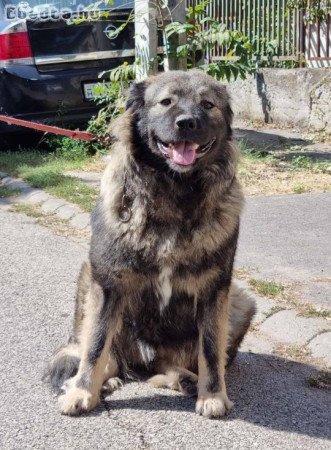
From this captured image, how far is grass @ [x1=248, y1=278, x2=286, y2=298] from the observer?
580 cm

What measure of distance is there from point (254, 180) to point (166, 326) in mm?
5051

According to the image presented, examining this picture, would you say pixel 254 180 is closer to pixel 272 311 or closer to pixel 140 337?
pixel 272 311

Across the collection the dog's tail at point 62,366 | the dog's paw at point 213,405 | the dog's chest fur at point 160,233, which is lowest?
the dog's paw at point 213,405

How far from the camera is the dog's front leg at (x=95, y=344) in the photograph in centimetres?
428

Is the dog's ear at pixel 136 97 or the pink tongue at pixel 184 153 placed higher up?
the dog's ear at pixel 136 97

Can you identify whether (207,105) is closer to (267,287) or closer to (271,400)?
(271,400)

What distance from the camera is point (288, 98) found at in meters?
12.6

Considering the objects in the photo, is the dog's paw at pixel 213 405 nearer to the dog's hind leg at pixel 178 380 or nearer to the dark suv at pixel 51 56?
the dog's hind leg at pixel 178 380

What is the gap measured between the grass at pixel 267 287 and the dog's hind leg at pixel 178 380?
1.38 m

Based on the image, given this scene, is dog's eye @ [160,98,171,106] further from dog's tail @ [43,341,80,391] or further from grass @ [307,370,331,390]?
grass @ [307,370,331,390]

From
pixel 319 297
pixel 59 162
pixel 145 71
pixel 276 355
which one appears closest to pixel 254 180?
pixel 145 71

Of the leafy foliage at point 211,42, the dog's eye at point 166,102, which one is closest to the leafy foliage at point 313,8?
the leafy foliage at point 211,42

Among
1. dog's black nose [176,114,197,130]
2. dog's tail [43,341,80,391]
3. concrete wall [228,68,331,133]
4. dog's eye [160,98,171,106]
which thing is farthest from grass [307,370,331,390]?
concrete wall [228,68,331,133]

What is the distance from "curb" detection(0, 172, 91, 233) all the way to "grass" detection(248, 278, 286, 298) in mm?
2249
